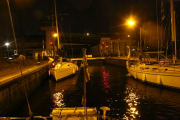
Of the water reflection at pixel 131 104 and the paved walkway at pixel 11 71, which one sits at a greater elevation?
the paved walkway at pixel 11 71

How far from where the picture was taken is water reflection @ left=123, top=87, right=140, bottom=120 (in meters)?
10.5

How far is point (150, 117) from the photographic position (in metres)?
10.4

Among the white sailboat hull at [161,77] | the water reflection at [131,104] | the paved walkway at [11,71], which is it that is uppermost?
the paved walkway at [11,71]

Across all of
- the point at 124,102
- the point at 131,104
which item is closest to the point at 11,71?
the point at 124,102

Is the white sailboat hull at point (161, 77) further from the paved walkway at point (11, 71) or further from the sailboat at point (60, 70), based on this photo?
the paved walkway at point (11, 71)

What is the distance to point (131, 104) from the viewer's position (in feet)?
41.6

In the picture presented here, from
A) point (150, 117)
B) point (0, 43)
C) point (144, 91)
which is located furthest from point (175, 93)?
point (0, 43)

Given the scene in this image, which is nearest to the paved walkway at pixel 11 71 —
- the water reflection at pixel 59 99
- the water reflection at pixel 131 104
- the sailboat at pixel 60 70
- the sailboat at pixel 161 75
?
the sailboat at pixel 60 70

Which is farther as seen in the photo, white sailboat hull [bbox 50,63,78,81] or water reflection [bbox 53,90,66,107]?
white sailboat hull [bbox 50,63,78,81]

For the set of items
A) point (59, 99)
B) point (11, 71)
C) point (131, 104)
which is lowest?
point (131, 104)

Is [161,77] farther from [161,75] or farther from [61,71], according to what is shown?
[61,71]

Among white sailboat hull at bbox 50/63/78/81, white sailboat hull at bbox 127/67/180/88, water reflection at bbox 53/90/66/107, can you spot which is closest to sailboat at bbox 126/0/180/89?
white sailboat hull at bbox 127/67/180/88

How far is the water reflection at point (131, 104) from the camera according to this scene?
10.5 metres

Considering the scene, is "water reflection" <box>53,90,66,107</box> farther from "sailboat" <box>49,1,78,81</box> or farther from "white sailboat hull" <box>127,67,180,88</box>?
"white sailboat hull" <box>127,67,180,88</box>
